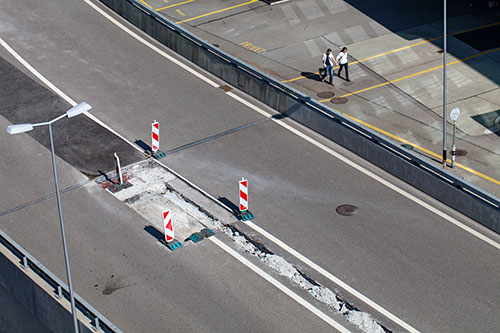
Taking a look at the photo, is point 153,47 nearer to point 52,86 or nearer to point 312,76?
point 52,86

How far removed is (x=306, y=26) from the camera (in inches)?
1515

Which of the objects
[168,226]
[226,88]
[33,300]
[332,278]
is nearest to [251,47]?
[226,88]

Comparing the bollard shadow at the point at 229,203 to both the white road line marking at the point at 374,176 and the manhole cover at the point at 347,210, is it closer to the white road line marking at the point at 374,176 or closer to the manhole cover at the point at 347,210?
the manhole cover at the point at 347,210

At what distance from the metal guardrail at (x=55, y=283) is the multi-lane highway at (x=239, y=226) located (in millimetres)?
1154

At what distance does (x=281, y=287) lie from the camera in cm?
2283

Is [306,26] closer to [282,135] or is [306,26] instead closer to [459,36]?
[459,36]

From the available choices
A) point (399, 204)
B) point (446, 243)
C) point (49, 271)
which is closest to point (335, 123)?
point (399, 204)

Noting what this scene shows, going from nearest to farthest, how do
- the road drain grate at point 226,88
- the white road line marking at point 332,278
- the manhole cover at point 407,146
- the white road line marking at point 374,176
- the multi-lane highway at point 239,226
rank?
the white road line marking at point 332,278 < the multi-lane highway at point 239,226 < the white road line marking at point 374,176 < the manhole cover at point 407,146 < the road drain grate at point 226,88

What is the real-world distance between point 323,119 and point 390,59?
6991 millimetres

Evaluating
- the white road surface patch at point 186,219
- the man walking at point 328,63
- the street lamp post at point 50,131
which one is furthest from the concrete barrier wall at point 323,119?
the street lamp post at point 50,131

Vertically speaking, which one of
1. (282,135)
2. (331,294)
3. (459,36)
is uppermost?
(459,36)

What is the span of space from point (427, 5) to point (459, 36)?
3829 mm

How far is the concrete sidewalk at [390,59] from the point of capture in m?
30.3

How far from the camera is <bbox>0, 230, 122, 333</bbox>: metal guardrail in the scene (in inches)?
797
